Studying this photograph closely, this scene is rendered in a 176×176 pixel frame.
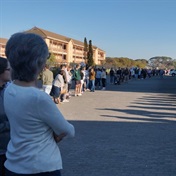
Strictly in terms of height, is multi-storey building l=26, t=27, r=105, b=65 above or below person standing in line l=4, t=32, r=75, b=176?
above

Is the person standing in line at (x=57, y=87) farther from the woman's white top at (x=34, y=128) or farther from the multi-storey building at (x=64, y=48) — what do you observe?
the multi-storey building at (x=64, y=48)

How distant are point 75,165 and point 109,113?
6431 mm

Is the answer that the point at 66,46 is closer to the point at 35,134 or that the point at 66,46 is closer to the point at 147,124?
the point at 147,124

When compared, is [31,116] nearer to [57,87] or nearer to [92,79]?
[57,87]

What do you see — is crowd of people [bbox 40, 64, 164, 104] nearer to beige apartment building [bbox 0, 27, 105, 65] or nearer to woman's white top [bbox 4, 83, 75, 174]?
woman's white top [bbox 4, 83, 75, 174]

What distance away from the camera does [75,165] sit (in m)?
5.39

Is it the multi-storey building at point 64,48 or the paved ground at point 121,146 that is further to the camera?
the multi-storey building at point 64,48

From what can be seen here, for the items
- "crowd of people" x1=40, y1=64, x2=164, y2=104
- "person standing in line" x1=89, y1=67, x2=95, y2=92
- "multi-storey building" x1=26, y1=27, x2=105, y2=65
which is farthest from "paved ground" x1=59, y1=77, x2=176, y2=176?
"multi-storey building" x1=26, y1=27, x2=105, y2=65

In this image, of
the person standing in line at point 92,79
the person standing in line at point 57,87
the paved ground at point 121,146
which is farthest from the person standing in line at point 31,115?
the person standing in line at point 92,79

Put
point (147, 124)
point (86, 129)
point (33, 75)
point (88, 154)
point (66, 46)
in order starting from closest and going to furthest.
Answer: point (33, 75), point (88, 154), point (86, 129), point (147, 124), point (66, 46)

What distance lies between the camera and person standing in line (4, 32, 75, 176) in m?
1.95

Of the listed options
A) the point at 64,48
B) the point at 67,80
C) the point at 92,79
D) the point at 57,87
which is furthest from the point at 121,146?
the point at 64,48

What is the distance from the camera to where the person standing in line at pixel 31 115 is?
76.9 inches

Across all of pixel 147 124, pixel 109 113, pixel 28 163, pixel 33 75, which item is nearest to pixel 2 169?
pixel 28 163
